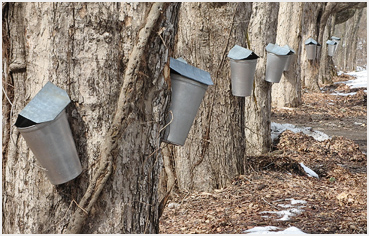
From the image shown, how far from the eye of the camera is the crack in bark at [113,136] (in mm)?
1938

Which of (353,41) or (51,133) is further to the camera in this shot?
(353,41)

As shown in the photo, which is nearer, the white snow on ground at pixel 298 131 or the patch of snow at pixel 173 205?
the patch of snow at pixel 173 205

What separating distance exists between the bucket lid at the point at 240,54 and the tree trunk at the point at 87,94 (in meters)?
1.88

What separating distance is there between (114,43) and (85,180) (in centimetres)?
58

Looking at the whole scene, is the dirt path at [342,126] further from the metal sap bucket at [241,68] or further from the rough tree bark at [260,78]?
the metal sap bucket at [241,68]

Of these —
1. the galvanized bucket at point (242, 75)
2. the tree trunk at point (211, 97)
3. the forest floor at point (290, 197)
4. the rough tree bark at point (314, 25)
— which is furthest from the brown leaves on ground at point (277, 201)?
the rough tree bark at point (314, 25)

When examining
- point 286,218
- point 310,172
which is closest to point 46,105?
point 286,218

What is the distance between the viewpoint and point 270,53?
5.54 metres

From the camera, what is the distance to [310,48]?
12352 mm

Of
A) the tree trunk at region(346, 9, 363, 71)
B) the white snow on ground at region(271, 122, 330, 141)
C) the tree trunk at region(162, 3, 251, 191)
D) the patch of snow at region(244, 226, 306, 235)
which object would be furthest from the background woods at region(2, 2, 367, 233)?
the tree trunk at region(346, 9, 363, 71)

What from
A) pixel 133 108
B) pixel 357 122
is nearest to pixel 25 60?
pixel 133 108

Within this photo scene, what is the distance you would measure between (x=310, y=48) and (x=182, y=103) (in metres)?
10.8

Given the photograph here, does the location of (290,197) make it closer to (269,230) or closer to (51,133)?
(269,230)

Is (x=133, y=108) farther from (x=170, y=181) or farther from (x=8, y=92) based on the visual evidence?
(x=170, y=181)
